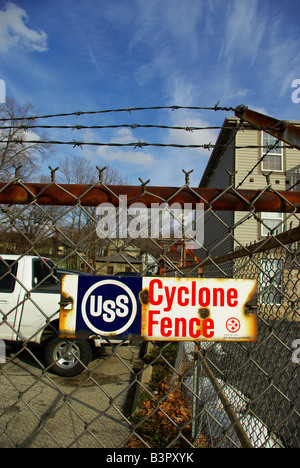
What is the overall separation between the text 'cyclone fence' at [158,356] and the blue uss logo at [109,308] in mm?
63

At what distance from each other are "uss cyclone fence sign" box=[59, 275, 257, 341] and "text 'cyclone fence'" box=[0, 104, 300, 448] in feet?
0.23

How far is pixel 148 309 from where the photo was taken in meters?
1.28

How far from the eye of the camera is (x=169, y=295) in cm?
129

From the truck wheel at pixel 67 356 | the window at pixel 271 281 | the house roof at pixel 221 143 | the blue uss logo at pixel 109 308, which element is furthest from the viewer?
the house roof at pixel 221 143

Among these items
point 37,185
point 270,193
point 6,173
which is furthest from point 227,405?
point 6,173

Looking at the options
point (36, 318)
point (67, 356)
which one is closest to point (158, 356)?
point (67, 356)

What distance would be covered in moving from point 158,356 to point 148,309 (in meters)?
0.21

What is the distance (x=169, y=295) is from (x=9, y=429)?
313 centimetres

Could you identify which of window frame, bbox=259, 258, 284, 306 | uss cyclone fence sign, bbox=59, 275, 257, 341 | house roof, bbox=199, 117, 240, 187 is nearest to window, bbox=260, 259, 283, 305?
window frame, bbox=259, 258, 284, 306

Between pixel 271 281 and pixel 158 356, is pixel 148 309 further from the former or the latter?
pixel 271 281

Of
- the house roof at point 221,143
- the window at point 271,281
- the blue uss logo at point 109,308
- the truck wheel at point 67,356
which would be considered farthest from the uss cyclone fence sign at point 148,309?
the house roof at point 221,143

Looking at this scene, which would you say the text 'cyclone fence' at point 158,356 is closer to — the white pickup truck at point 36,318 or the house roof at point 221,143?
the white pickup truck at point 36,318

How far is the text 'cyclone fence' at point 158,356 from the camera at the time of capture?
4.43 ft
